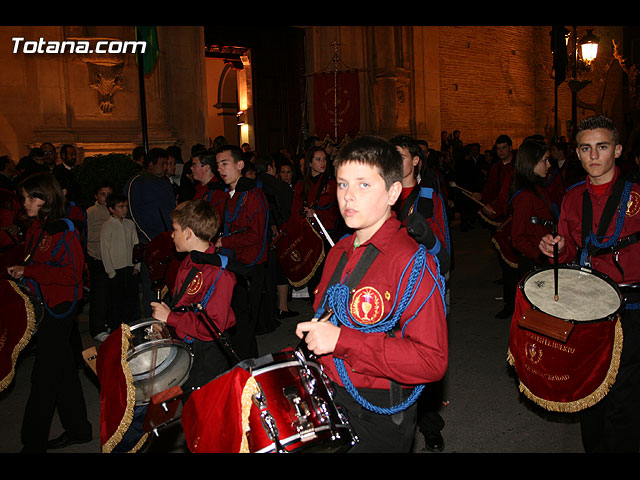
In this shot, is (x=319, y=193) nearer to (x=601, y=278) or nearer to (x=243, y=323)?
(x=243, y=323)

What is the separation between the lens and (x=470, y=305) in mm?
7902

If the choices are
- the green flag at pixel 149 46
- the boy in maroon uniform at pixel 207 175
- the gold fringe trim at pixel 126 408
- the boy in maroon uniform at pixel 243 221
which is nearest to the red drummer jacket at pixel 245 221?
the boy in maroon uniform at pixel 243 221

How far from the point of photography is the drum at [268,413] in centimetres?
195

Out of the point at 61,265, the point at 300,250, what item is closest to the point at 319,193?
the point at 300,250

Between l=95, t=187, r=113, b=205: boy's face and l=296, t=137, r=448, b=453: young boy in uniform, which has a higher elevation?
l=95, t=187, r=113, b=205: boy's face

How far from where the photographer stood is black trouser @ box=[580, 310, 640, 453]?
128 inches

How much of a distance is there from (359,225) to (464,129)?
67.0 ft

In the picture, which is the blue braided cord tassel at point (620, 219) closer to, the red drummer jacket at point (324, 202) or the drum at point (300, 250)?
the drum at point (300, 250)

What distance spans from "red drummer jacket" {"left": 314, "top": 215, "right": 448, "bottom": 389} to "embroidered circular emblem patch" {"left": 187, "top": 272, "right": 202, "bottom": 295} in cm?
151

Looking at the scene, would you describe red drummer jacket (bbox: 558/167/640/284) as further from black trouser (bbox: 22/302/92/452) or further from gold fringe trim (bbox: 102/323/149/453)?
black trouser (bbox: 22/302/92/452)

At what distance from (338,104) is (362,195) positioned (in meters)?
13.6

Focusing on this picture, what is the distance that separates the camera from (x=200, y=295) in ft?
11.4

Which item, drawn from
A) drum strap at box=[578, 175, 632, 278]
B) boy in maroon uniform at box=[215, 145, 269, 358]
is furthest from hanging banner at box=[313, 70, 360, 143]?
drum strap at box=[578, 175, 632, 278]
